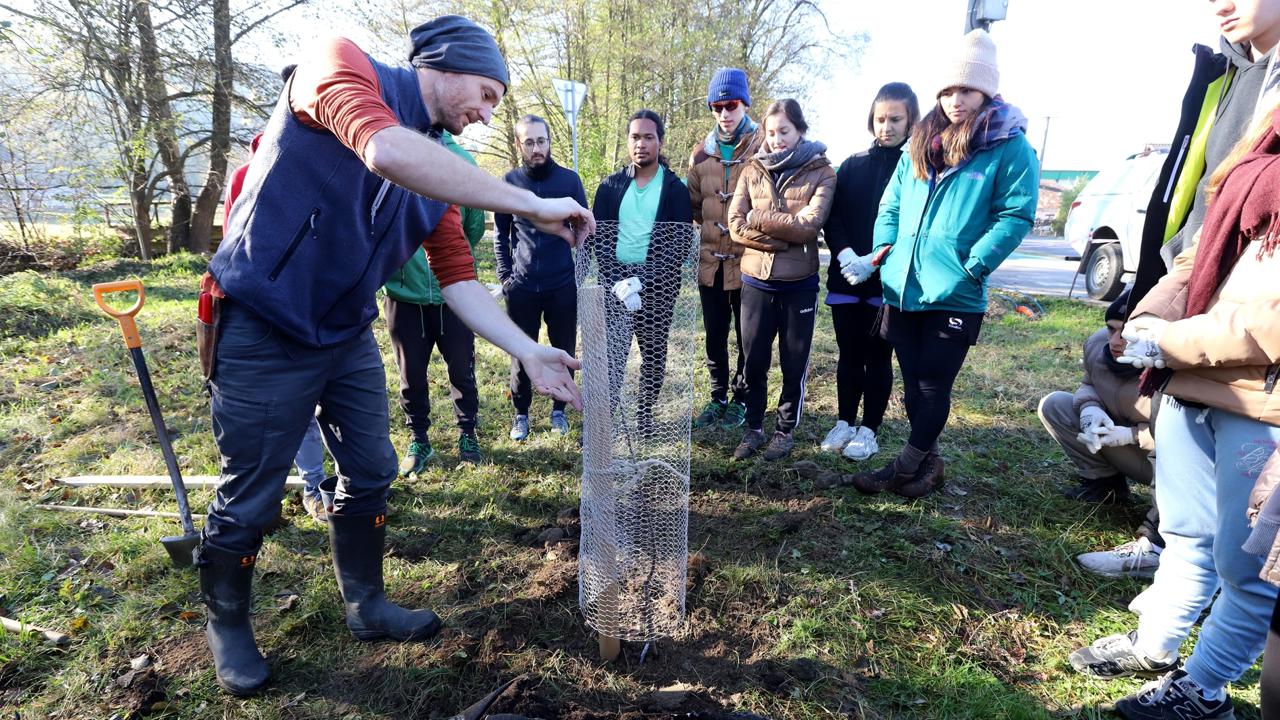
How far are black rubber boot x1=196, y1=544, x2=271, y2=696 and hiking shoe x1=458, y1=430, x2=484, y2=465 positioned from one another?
149 cm

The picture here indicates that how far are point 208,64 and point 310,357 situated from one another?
950cm

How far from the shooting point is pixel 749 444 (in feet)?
11.1

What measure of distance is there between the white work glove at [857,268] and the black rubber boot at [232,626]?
2.65 meters

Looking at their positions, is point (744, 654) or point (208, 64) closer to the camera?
point (744, 654)

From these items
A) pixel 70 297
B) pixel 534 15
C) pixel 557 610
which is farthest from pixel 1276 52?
pixel 534 15

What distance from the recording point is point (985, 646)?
204cm

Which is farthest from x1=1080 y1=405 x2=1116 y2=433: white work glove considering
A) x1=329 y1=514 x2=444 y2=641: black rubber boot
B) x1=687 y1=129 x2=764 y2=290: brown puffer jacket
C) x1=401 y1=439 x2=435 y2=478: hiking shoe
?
x1=401 y1=439 x2=435 y2=478: hiking shoe

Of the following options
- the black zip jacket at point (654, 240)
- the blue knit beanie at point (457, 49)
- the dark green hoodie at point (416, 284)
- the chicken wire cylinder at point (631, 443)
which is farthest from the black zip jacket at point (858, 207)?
the blue knit beanie at point (457, 49)

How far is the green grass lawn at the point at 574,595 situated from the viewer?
1820mm

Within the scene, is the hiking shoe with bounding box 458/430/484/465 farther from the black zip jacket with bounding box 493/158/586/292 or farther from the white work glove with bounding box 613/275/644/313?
the white work glove with bounding box 613/275/644/313

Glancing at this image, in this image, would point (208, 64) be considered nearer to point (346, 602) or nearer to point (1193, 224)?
point (346, 602)

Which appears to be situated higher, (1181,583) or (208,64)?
(208,64)

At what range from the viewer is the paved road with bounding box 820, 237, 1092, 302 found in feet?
30.7

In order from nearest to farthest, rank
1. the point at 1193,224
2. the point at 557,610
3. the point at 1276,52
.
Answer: the point at 1276,52
the point at 1193,224
the point at 557,610
